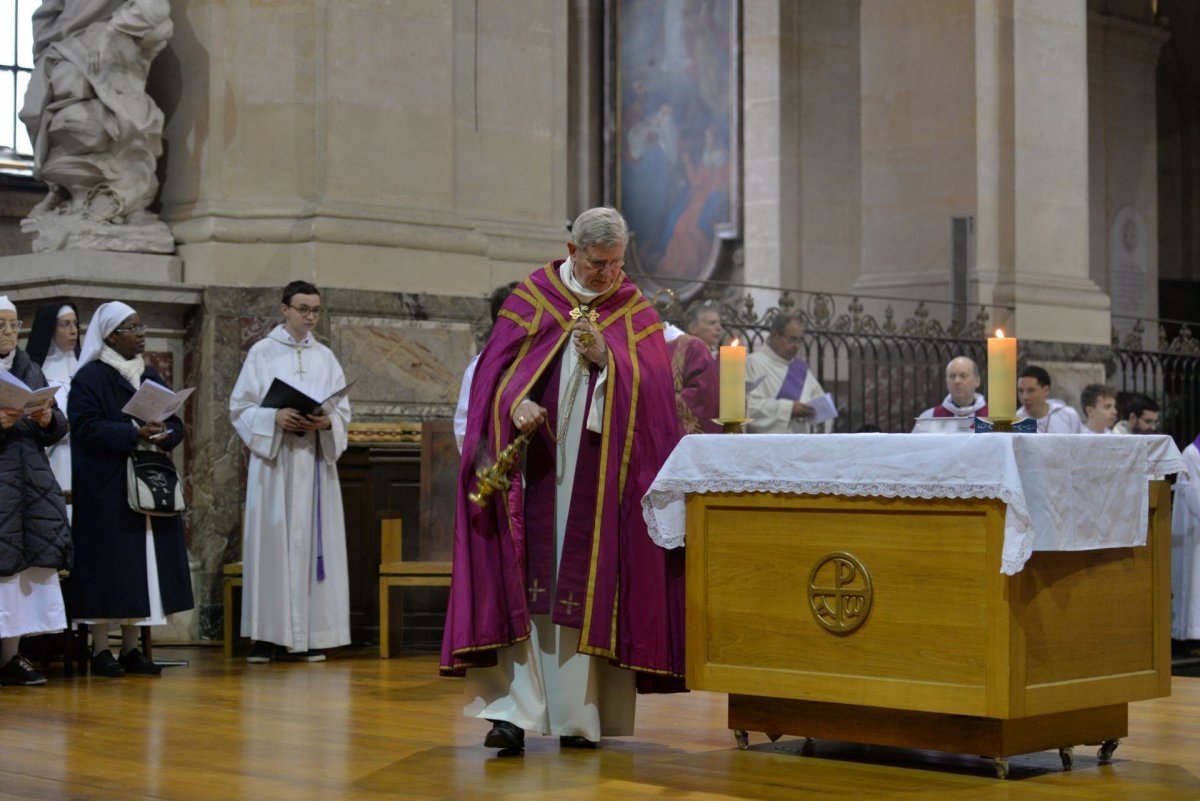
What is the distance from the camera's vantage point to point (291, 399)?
914 cm

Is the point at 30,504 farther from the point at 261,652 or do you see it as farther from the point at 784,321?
the point at 784,321

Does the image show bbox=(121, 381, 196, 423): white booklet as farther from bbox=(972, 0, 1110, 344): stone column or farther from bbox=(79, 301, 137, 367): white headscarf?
bbox=(972, 0, 1110, 344): stone column

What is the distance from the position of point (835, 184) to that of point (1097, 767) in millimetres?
12527

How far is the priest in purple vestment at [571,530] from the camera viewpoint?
605cm

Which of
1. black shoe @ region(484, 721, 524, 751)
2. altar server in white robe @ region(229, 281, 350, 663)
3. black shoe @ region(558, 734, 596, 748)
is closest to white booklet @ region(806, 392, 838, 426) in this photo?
altar server in white robe @ region(229, 281, 350, 663)

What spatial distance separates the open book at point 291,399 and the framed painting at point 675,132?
8.80 meters

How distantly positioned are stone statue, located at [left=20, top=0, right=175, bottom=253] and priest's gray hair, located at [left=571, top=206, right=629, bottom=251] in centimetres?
482

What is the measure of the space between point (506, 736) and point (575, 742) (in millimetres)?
288

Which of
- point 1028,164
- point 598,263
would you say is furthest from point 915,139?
point 598,263

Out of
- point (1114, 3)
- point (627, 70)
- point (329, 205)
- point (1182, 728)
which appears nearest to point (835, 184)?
point (627, 70)

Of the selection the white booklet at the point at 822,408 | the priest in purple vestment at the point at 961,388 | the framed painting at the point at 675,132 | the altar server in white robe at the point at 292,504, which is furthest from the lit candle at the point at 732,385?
the framed painting at the point at 675,132

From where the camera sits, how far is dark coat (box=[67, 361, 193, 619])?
845 cm

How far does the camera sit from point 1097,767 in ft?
18.8

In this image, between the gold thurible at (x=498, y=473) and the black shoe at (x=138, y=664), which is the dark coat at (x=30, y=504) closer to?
the black shoe at (x=138, y=664)
